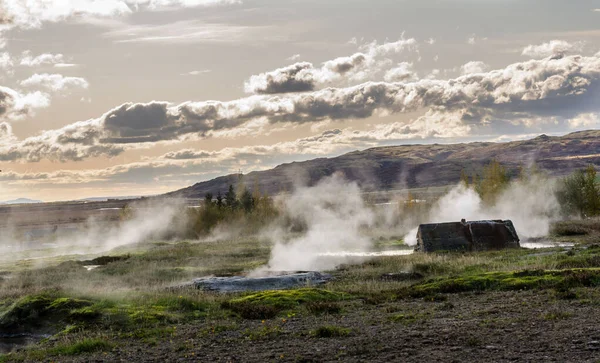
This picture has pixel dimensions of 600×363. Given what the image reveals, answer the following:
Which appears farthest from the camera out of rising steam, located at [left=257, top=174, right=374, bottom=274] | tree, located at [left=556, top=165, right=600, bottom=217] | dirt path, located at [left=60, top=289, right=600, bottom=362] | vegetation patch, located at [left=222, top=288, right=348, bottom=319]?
tree, located at [left=556, top=165, right=600, bottom=217]

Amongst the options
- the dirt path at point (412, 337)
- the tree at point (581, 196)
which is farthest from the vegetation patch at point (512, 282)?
the tree at point (581, 196)

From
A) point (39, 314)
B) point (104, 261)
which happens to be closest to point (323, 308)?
point (39, 314)

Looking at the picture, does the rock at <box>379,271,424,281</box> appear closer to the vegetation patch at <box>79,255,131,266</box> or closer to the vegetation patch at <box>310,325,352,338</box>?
the vegetation patch at <box>310,325,352,338</box>

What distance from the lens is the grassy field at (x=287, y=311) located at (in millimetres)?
19969

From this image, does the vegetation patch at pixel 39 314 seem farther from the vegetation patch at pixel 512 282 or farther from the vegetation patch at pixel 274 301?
the vegetation patch at pixel 512 282

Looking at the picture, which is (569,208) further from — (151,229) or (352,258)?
(151,229)

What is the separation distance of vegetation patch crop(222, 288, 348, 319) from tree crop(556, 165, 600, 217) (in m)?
79.1

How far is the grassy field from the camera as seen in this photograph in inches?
786

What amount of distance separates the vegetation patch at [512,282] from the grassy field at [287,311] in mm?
54

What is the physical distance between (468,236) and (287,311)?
33045 millimetres

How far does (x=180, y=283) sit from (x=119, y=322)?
50.7 ft

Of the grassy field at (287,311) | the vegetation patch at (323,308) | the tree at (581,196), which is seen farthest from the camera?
the tree at (581,196)

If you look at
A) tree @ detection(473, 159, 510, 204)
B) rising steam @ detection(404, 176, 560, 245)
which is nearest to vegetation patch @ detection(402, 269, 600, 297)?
rising steam @ detection(404, 176, 560, 245)

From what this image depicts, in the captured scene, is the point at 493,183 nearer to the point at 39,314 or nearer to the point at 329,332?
the point at 39,314
